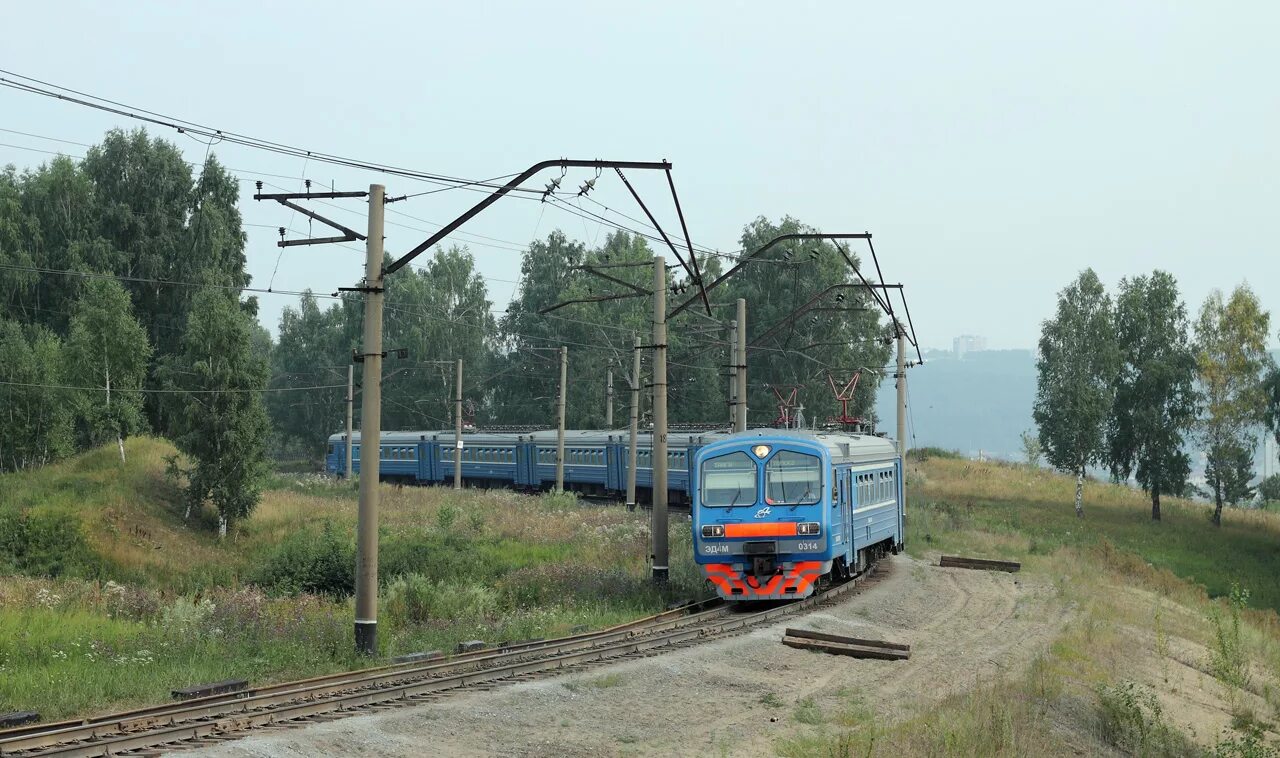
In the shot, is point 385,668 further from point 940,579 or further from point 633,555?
point 940,579

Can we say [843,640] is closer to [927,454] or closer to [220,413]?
[220,413]

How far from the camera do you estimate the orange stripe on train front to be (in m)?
20.2

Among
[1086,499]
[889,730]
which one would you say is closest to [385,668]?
[889,730]

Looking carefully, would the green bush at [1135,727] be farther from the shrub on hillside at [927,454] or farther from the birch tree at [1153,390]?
the shrub on hillside at [927,454]

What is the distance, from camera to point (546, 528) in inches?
1321

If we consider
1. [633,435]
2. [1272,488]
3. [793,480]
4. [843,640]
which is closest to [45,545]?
[633,435]

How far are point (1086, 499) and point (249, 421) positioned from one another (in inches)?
1745

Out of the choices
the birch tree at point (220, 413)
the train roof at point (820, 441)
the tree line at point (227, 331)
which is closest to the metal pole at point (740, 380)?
the tree line at point (227, 331)

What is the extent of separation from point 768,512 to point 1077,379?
145 feet

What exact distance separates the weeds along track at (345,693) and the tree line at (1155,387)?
46.5 m

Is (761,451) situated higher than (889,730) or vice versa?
(761,451)

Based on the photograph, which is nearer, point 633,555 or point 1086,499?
point 633,555

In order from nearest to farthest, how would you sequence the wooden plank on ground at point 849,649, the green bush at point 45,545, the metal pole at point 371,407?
the metal pole at point 371,407, the wooden plank on ground at point 849,649, the green bush at point 45,545

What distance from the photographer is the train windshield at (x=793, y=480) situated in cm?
2047
